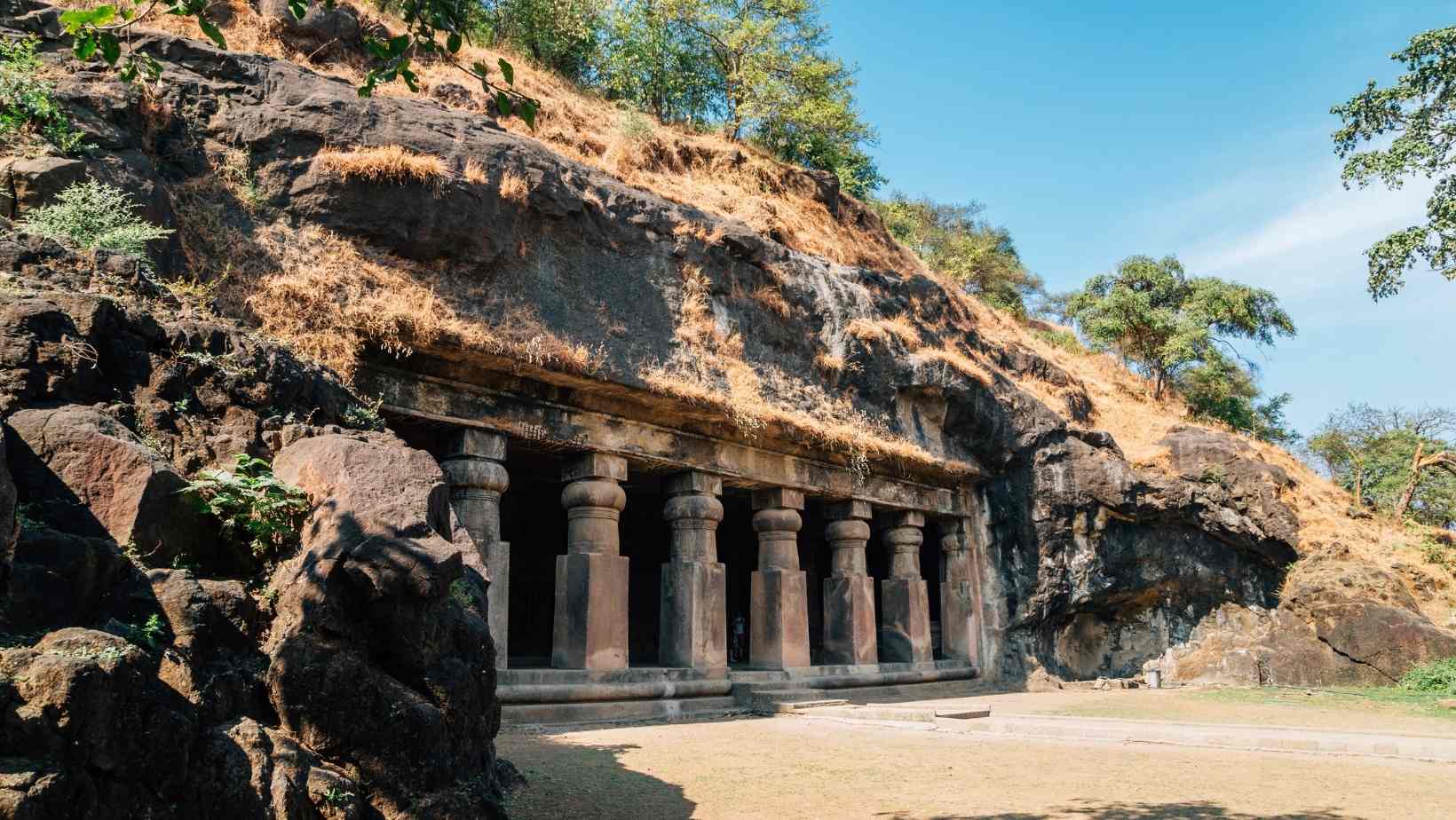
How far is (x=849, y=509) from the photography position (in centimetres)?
1555

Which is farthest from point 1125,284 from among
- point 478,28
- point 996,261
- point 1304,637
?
point 478,28

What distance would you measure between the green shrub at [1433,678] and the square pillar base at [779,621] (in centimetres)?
902

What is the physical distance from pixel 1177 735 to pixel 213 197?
33.8ft

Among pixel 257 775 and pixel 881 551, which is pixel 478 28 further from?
pixel 257 775

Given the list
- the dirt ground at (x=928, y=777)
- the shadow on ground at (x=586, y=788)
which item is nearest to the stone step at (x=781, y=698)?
the dirt ground at (x=928, y=777)

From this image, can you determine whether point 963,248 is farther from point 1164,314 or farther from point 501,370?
point 501,370

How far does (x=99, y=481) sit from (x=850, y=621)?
39.3ft

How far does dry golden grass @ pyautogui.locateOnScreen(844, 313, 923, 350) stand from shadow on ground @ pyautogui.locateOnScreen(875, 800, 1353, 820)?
961cm

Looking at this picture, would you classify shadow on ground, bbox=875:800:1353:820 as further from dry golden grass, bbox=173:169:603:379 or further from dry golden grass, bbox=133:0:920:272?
dry golden grass, bbox=133:0:920:272

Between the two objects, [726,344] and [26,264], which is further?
[726,344]

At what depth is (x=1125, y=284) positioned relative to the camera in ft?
96.5

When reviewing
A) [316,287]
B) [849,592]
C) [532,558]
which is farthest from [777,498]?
[316,287]

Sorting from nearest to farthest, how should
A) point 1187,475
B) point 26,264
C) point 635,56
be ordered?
point 26,264 → point 1187,475 → point 635,56

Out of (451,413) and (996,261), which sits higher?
(996,261)
